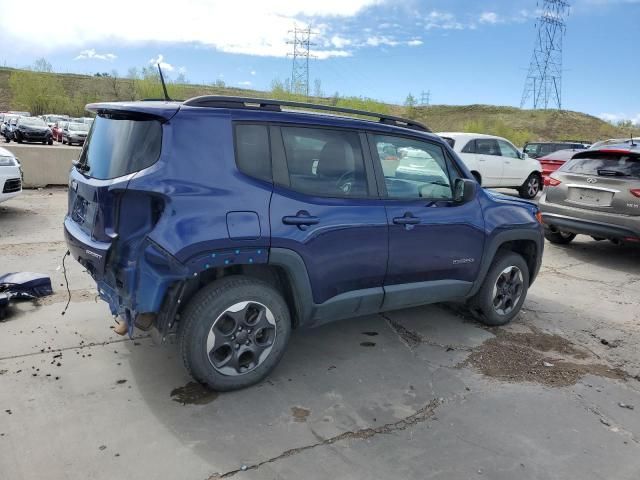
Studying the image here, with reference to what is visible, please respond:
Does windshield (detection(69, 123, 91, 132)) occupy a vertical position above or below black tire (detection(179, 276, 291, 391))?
above

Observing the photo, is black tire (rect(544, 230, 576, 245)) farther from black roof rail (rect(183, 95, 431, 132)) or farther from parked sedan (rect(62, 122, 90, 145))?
parked sedan (rect(62, 122, 90, 145))

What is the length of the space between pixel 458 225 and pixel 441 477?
2.12m

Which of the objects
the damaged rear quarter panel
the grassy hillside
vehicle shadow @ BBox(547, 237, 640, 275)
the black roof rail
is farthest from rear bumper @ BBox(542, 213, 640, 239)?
the grassy hillside

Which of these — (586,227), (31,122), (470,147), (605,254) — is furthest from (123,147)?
(31,122)

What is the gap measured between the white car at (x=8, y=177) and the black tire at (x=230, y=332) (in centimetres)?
627

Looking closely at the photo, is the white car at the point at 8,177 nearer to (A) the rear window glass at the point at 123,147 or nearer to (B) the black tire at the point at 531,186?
(A) the rear window glass at the point at 123,147

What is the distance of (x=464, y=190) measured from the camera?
4.23 metres

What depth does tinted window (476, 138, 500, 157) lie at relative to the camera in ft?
46.4

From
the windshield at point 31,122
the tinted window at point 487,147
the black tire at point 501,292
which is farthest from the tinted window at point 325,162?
the windshield at point 31,122

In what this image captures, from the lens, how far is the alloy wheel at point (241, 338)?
10.6 feet

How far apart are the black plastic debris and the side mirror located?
3812 millimetres

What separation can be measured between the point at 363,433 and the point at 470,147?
1210 centimetres

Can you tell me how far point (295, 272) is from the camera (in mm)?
3375

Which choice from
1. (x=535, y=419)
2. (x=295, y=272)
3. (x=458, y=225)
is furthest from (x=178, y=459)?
(x=458, y=225)
